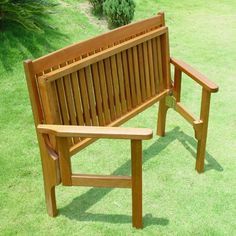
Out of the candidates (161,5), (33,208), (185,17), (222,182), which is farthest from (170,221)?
(161,5)

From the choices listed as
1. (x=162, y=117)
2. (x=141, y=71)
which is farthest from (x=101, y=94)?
(x=162, y=117)

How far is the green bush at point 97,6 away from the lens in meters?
8.64

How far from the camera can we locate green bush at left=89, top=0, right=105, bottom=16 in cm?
864

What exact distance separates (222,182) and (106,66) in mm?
1751

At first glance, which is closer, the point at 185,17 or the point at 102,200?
the point at 102,200

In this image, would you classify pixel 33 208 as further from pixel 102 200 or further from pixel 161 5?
pixel 161 5

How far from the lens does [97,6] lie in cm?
869

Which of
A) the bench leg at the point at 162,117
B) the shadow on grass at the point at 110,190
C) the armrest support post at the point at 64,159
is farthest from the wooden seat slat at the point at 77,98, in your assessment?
the bench leg at the point at 162,117

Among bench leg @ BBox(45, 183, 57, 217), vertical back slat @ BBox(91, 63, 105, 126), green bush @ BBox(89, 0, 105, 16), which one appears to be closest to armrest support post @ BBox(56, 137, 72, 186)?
bench leg @ BBox(45, 183, 57, 217)

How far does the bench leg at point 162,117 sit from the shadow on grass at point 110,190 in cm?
11

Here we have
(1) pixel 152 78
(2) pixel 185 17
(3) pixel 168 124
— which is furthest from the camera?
(2) pixel 185 17

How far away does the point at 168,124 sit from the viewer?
544 cm

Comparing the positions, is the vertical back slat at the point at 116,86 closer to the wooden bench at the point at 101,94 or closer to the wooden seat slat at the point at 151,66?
the wooden bench at the point at 101,94

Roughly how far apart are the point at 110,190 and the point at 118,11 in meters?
4.82
